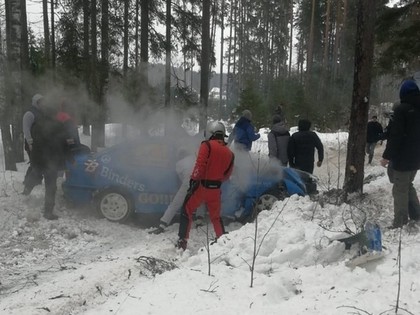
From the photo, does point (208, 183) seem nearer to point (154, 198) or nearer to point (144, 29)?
point (154, 198)

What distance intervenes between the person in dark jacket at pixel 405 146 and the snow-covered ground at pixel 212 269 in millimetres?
404

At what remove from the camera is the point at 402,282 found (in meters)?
3.65

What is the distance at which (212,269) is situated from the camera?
14.2ft

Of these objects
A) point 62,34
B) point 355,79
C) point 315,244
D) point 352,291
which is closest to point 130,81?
point 62,34

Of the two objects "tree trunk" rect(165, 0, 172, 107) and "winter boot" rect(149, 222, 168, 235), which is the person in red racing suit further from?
"tree trunk" rect(165, 0, 172, 107)

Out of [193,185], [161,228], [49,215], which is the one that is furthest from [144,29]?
[193,185]

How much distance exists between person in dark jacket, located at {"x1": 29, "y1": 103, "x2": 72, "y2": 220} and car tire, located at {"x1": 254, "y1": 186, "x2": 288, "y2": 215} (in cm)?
371

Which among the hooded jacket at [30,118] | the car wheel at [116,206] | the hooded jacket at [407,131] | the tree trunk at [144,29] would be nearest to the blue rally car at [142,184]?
the car wheel at [116,206]

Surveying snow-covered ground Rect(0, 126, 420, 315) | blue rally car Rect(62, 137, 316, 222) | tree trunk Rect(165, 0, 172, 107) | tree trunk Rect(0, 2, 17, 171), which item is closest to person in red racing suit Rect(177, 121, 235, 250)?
snow-covered ground Rect(0, 126, 420, 315)

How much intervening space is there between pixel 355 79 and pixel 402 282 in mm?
5001

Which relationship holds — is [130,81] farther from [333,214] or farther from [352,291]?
[352,291]

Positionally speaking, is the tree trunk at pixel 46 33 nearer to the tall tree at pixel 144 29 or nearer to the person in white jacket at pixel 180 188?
the tall tree at pixel 144 29

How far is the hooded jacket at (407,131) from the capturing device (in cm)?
553

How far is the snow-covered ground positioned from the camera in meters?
3.53
